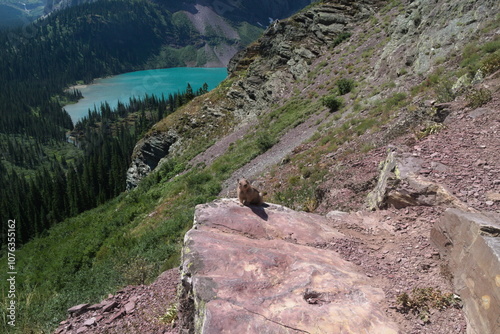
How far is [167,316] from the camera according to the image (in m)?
6.29

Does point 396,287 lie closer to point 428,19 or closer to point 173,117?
point 428,19

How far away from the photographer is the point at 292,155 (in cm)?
1873

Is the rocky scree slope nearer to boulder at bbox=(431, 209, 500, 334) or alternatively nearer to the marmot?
boulder at bbox=(431, 209, 500, 334)

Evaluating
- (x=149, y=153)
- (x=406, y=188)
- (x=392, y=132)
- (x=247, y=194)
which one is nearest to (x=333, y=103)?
(x=392, y=132)

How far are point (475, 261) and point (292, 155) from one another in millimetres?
14470

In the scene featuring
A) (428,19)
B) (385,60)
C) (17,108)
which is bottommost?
(17,108)

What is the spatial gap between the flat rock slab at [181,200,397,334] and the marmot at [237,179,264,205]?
2.28 feet

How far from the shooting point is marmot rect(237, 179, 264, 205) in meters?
7.71

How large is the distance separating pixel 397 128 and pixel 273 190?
6.48 metres

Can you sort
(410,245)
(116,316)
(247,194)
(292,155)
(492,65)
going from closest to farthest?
(410,245), (116,316), (247,194), (492,65), (292,155)

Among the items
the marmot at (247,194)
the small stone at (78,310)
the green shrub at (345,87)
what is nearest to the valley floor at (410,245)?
the small stone at (78,310)

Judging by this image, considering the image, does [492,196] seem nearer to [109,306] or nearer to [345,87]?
[109,306]

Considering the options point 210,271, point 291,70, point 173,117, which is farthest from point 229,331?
point 173,117

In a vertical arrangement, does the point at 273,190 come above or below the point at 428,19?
below
